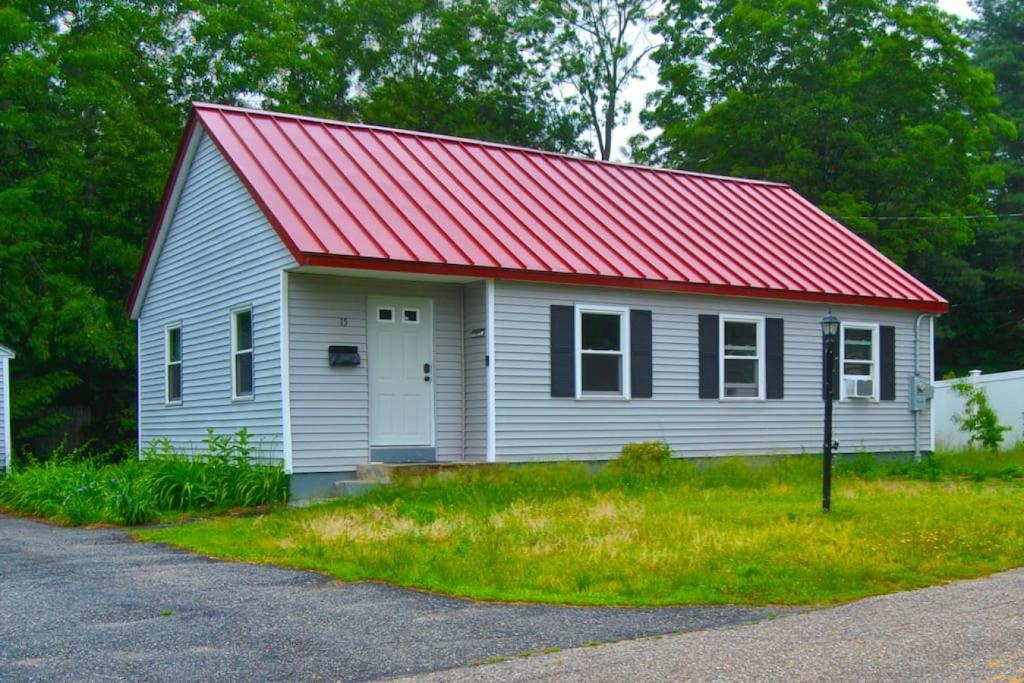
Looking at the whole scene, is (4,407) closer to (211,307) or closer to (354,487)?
(211,307)

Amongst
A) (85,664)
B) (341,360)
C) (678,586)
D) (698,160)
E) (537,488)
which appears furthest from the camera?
(698,160)

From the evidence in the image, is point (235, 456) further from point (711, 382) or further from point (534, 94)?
point (534, 94)

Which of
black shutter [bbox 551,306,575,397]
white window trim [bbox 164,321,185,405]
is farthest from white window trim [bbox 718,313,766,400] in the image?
white window trim [bbox 164,321,185,405]

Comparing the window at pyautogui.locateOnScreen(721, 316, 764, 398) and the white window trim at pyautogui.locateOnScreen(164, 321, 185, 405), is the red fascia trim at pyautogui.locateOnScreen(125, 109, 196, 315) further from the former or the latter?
the window at pyautogui.locateOnScreen(721, 316, 764, 398)

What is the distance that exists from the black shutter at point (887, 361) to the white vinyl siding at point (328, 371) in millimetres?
8750

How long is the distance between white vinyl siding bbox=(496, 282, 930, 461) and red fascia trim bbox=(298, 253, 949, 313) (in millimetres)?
251

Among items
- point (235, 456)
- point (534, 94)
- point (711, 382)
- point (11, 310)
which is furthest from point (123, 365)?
point (534, 94)

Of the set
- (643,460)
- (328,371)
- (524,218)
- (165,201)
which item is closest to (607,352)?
(643,460)

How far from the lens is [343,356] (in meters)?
15.8

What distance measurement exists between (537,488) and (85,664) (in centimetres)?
855

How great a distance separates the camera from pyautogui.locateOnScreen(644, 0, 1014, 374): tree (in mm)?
34438

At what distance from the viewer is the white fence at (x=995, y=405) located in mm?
25734

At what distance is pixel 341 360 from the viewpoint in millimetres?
15781

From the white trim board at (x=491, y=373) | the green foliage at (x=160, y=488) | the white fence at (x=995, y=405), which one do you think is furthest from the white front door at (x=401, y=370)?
the white fence at (x=995, y=405)
